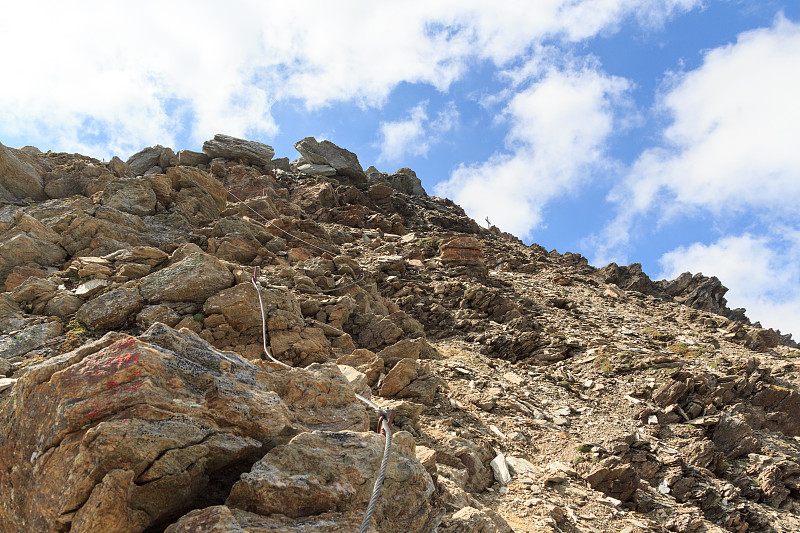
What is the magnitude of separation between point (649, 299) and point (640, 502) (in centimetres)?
1987

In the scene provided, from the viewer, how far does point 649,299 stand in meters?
26.2

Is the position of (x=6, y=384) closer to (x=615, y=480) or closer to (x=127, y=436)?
(x=127, y=436)

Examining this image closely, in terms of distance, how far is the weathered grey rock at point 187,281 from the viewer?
1141 centimetres

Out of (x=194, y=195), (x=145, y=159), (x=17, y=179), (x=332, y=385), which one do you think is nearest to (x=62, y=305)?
(x=332, y=385)

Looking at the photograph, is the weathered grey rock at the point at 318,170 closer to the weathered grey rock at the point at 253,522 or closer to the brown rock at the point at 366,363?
the brown rock at the point at 366,363

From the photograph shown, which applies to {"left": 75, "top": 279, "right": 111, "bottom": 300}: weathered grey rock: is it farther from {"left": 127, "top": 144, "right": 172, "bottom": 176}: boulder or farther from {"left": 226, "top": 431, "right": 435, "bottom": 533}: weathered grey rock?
{"left": 127, "top": 144, "right": 172, "bottom": 176}: boulder

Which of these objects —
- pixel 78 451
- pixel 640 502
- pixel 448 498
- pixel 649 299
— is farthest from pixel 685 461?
pixel 649 299

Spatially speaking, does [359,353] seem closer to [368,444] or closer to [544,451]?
[544,451]

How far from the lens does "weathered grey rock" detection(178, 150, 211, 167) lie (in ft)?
133

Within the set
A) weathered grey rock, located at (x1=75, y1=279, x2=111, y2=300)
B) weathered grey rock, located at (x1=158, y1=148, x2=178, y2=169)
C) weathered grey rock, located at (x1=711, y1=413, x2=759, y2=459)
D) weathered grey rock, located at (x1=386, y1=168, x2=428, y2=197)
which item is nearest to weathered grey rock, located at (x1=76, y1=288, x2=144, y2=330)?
weathered grey rock, located at (x1=75, y1=279, x2=111, y2=300)

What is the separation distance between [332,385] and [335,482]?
222 cm

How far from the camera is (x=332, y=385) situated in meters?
6.45

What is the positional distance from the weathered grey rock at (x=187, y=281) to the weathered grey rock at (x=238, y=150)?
32985mm

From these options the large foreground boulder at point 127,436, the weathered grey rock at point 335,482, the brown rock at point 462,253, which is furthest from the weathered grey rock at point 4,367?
the brown rock at point 462,253
